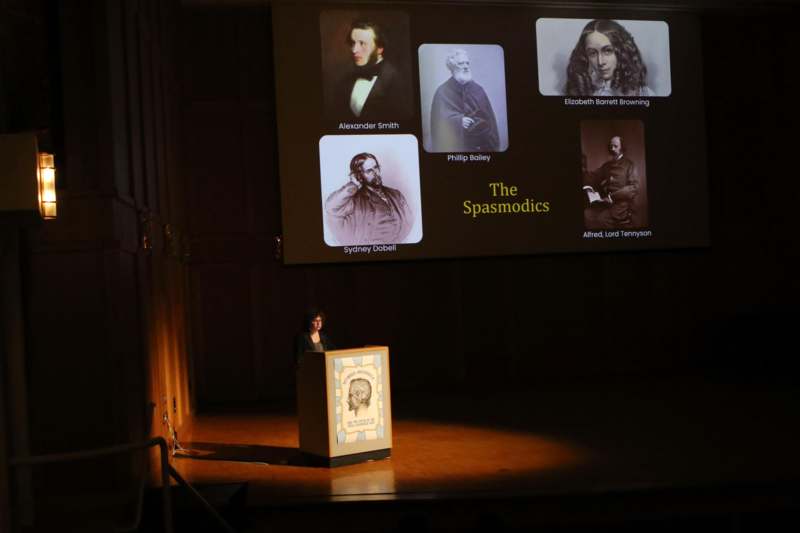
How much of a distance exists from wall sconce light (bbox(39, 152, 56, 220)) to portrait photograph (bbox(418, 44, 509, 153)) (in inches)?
192

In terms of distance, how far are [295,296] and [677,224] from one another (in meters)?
3.83

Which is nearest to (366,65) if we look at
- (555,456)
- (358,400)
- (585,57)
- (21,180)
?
(585,57)

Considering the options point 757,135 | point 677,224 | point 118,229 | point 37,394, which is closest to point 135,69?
point 118,229

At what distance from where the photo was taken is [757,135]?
32.7 ft

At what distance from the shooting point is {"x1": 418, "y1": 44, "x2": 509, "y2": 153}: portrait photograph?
8141 mm

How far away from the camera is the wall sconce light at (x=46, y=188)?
11.2ft

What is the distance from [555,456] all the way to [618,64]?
432 centimetres

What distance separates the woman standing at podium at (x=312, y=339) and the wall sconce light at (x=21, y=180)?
8.62ft

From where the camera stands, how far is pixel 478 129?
26.9 feet

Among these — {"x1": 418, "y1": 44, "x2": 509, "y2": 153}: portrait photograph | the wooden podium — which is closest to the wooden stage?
the wooden podium

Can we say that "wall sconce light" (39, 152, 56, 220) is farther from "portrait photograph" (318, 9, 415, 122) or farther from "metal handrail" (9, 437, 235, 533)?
"portrait photograph" (318, 9, 415, 122)

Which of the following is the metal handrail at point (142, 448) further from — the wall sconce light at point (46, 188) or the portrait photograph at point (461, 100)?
the portrait photograph at point (461, 100)

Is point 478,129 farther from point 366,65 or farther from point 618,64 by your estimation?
point 618,64

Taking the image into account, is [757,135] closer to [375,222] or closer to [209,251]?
[375,222]
